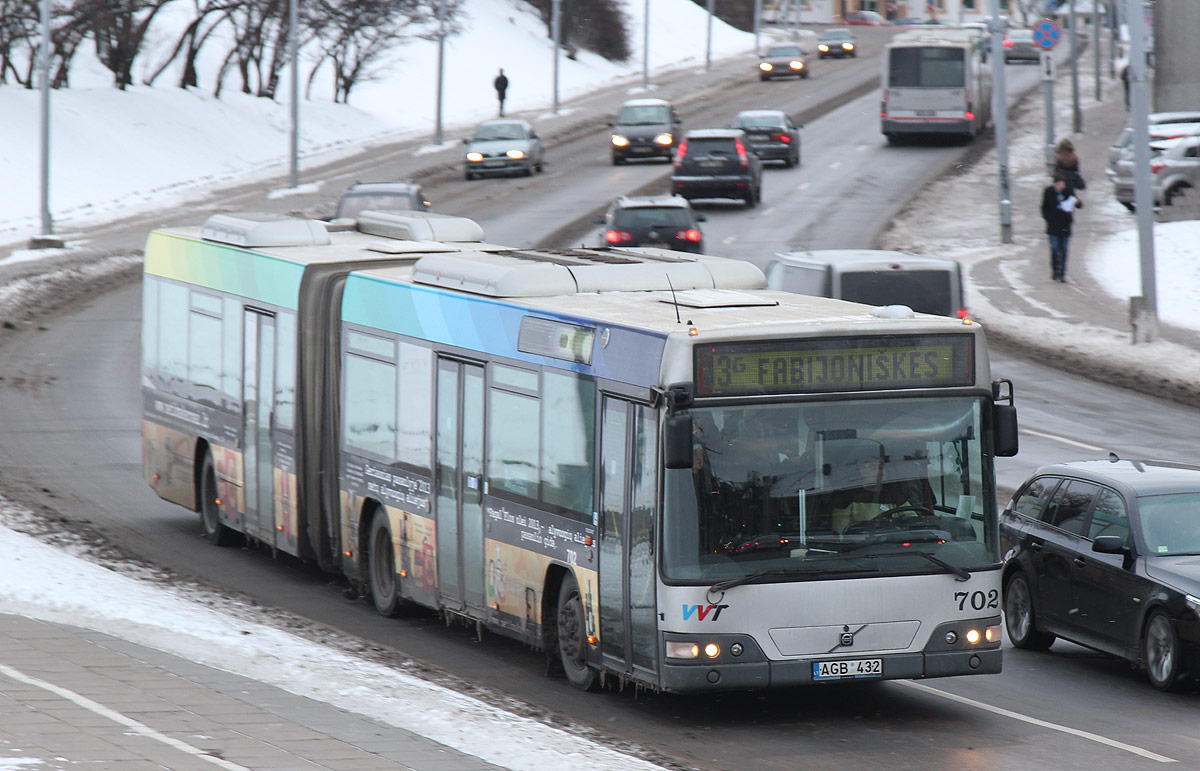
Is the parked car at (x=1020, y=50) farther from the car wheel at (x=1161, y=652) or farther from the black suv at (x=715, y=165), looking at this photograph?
the car wheel at (x=1161, y=652)

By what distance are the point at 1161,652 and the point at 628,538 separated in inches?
148

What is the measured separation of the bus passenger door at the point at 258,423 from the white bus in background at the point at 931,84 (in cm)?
3907

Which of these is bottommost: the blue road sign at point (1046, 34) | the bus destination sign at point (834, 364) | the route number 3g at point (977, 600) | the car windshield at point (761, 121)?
the route number 3g at point (977, 600)

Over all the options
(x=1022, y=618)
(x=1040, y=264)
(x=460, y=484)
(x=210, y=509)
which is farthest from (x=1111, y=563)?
(x=1040, y=264)

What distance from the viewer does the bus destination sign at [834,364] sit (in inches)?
Answer: 384

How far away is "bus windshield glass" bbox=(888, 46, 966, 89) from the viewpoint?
52000 mm

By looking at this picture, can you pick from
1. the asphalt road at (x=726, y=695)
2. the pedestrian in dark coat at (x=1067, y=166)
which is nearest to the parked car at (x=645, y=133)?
the asphalt road at (x=726, y=695)

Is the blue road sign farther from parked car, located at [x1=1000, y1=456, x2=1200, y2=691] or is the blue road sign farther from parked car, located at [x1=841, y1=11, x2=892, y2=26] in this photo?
parked car, located at [x1=841, y1=11, x2=892, y2=26]

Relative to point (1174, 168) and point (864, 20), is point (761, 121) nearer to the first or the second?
point (1174, 168)

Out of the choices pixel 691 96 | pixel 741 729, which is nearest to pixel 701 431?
pixel 741 729

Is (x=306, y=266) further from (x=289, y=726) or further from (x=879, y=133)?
(x=879, y=133)

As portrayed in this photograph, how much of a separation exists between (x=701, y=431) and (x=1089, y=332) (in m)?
19.5

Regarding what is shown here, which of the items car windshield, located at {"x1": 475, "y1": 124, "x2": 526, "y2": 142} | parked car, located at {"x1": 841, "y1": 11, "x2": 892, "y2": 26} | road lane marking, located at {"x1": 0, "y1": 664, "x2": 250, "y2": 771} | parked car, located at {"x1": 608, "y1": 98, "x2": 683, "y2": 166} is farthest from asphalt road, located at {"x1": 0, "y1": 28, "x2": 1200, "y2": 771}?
parked car, located at {"x1": 841, "y1": 11, "x2": 892, "y2": 26}

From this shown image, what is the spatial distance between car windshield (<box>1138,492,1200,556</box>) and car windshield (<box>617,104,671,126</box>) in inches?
1694
